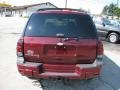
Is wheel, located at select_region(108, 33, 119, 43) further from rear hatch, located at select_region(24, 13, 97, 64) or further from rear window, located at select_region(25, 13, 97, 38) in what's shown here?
rear hatch, located at select_region(24, 13, 97, 64)

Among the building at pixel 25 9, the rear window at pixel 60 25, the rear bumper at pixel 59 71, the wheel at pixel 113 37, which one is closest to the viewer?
the rear bumper at pixel 59 71

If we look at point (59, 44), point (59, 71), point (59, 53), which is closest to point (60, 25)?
point (59, 44)

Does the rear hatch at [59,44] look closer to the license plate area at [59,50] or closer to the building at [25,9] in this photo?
the license plate area at [59,50]

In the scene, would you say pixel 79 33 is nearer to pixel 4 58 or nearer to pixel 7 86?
pixel 7 86

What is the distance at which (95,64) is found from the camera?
245 inches

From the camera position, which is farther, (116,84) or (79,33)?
(116,84)

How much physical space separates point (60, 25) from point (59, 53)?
2.17ft

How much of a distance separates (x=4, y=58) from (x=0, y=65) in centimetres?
115

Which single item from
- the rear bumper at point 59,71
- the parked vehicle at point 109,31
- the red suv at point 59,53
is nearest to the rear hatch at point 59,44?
the red suv at point 59,53

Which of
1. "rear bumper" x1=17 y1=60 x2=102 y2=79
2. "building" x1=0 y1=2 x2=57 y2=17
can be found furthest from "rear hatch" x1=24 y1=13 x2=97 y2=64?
"building" x1=0 y1=2 x2=57 y2=17

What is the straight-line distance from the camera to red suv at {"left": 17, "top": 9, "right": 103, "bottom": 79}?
6.11 m

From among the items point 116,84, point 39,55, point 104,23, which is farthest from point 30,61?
point 104,23

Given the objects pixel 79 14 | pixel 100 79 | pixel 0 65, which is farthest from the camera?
pixel 0 65

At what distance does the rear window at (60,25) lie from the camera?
6.24m
